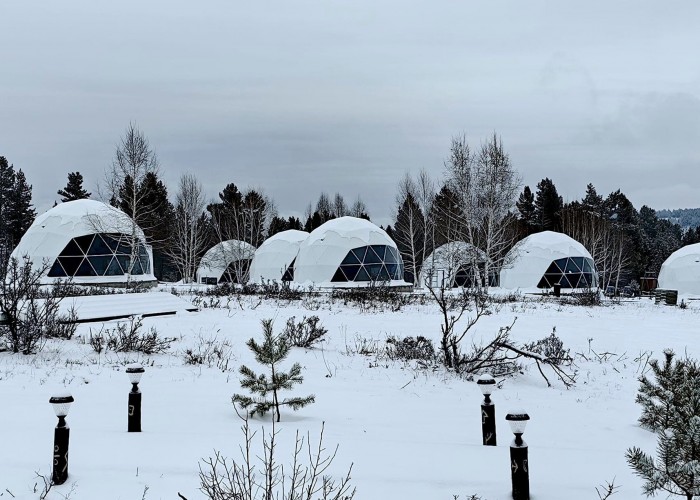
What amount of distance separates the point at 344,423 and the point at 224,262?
148 ft

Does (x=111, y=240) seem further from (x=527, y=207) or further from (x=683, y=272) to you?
(x=527, y=207)

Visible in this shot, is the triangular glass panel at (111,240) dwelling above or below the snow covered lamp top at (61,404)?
above

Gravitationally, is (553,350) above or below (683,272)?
below

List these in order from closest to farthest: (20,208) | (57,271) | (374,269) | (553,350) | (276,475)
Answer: (276,475) < (553,350) < (57,271) < (374,269) < (20,208)

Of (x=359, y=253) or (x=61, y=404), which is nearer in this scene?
(x=61, y=404)

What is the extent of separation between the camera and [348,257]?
108 ft

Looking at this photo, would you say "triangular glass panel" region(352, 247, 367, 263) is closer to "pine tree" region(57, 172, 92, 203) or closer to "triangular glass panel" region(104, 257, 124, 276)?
"triangular glass panel" region(104, 257, 124, 276)

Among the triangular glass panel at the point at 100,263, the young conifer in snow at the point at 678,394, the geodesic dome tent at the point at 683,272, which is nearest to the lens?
the young conifer in snow at the point at 678,394

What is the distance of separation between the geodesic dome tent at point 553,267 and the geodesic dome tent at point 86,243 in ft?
80.8

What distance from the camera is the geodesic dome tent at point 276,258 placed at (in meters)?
43.3

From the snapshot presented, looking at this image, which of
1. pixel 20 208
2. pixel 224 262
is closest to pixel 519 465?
pixel 224 262

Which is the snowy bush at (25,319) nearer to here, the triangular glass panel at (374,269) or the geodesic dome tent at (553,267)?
the triangular glass panel at (374,269)

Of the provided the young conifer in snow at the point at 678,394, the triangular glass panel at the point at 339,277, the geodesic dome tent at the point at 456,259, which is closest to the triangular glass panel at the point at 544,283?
the geodesic dome tent at the point at 456,259

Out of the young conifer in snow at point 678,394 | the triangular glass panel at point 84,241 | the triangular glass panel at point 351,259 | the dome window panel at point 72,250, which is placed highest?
the triangular glass panel at point 84,241
